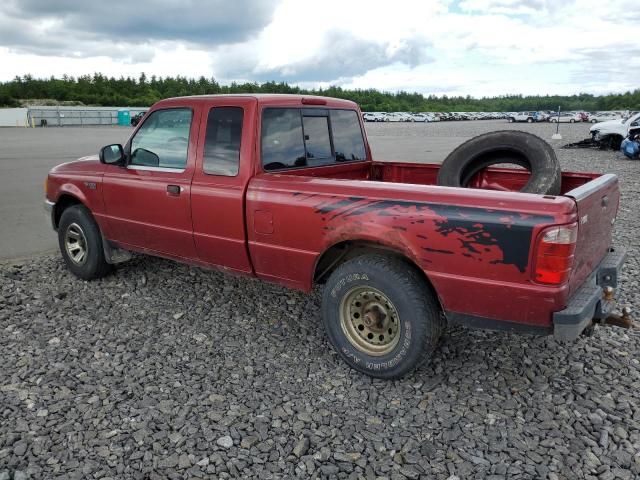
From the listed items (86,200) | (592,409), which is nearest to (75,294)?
(86,200)

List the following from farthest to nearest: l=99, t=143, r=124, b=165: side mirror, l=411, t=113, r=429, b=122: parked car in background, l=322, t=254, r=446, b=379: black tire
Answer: l=411, t=113, r=429, b=122: parked car in background, l=99, t=143, r=124, b=165: side mirror, l=322, t=254, r=446, b=379: black tire

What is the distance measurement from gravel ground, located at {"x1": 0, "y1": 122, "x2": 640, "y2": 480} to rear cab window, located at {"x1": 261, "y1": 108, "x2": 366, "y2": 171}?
1379 mm

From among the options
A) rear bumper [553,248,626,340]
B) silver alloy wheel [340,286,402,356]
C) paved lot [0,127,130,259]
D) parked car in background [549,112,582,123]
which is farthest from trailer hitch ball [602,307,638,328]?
parked car in background [549,112,582,123]

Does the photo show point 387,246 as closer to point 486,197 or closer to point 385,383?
point 486,197

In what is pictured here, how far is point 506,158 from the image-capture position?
182 inches

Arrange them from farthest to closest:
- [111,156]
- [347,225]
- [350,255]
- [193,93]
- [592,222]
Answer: [193,93] < [111,156] < [350,255] < [347,225] < [592,222]

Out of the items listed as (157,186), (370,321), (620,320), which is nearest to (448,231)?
(370,321)

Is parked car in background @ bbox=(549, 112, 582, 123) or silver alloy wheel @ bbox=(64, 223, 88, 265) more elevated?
parked car in background @ bbox=(549, 112, 582, 123)

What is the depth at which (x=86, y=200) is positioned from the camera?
5.44m

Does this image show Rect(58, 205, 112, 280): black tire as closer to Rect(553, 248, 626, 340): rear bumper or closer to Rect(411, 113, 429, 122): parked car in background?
Rect(553, 248, 626, 340): rear bumper

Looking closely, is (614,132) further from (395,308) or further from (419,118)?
(419,118)

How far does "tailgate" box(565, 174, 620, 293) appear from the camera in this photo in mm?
3104

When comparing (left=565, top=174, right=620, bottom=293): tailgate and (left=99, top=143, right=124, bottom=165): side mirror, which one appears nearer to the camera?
(left=565, top=174, right=620, bottom=293): tailgate

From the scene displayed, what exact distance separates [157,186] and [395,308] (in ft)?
7.94
